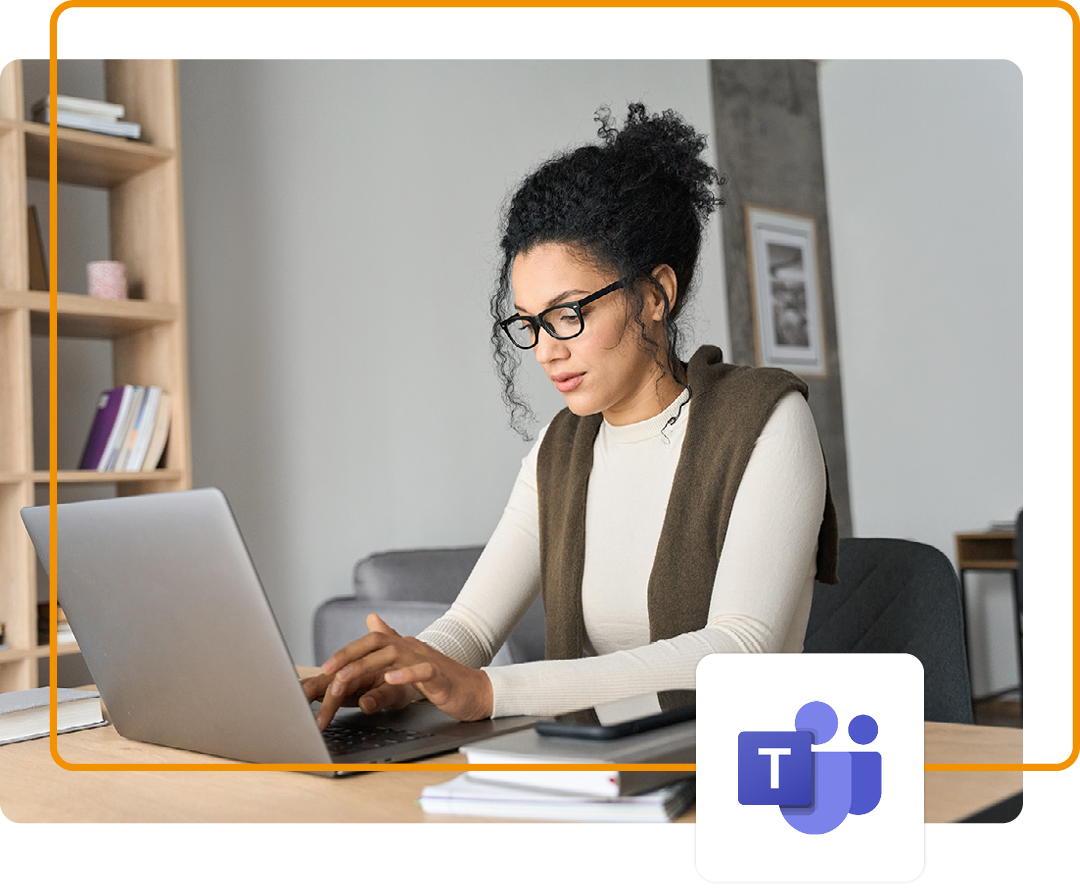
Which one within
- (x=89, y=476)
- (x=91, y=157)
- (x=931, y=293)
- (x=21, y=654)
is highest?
(x=91, y=157)

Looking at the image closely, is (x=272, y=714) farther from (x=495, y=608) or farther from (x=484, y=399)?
(x=495, y=608)

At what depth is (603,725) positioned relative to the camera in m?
0.66

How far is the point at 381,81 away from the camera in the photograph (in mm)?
967

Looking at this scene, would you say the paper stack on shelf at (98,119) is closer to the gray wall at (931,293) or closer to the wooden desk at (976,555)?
the gray wall at (931,293)

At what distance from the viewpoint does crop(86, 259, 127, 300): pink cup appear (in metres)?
1.95

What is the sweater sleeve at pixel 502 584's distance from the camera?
1253 millimetres

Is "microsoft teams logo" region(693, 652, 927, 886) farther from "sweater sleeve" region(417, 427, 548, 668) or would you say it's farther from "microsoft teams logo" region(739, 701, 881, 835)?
"sweater sleeve" region(417, 427, 548, 668)

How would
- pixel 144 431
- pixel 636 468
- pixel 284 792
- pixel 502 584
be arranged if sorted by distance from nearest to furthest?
pixel 284 792
pixel 636 468
pixel 502 584
pixel 144 431

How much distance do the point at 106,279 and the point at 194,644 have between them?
4.70ft

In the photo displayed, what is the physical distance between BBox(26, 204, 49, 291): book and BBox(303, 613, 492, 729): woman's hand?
4.60 feet

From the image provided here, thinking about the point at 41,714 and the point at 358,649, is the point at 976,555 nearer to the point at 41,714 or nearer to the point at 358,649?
the point at 358,649

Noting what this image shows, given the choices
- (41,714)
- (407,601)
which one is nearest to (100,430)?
(407,601)

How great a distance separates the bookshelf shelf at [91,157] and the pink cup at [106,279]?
176 mm

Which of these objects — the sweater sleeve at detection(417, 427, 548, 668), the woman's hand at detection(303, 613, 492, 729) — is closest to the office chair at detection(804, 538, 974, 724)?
the sweater sleeve at detection(417, 427, 548, 668)
